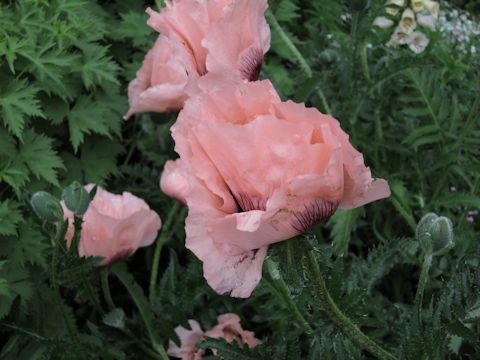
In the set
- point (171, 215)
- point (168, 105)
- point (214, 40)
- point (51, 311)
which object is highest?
point (214, 40)

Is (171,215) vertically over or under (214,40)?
under

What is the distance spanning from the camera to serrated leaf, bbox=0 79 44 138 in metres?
1.37

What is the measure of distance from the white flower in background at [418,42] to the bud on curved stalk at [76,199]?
1081mm

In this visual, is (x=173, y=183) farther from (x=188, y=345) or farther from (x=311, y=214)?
(x=311, y=214)

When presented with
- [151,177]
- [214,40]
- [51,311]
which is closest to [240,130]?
[214,40]

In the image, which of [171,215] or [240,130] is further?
[171,215]

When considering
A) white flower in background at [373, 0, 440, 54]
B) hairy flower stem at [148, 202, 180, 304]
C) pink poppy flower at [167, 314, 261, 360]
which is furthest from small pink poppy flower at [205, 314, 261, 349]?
white flower in background at [373, 0, 440, 54]

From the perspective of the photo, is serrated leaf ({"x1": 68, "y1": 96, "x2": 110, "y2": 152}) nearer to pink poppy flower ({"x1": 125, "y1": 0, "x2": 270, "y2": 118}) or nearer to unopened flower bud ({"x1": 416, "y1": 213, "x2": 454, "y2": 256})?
pink poppy flower ({"x1": 125, "y1": 0, "x2": 270, "y2": 118})

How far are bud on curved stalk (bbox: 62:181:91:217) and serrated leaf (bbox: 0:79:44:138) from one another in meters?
0.44

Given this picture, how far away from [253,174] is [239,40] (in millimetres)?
232

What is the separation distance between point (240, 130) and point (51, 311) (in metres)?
0.85

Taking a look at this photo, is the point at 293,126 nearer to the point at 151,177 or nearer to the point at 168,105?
the point at 168,105

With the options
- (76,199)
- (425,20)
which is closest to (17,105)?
(76,199)

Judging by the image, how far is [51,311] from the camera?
132cm
